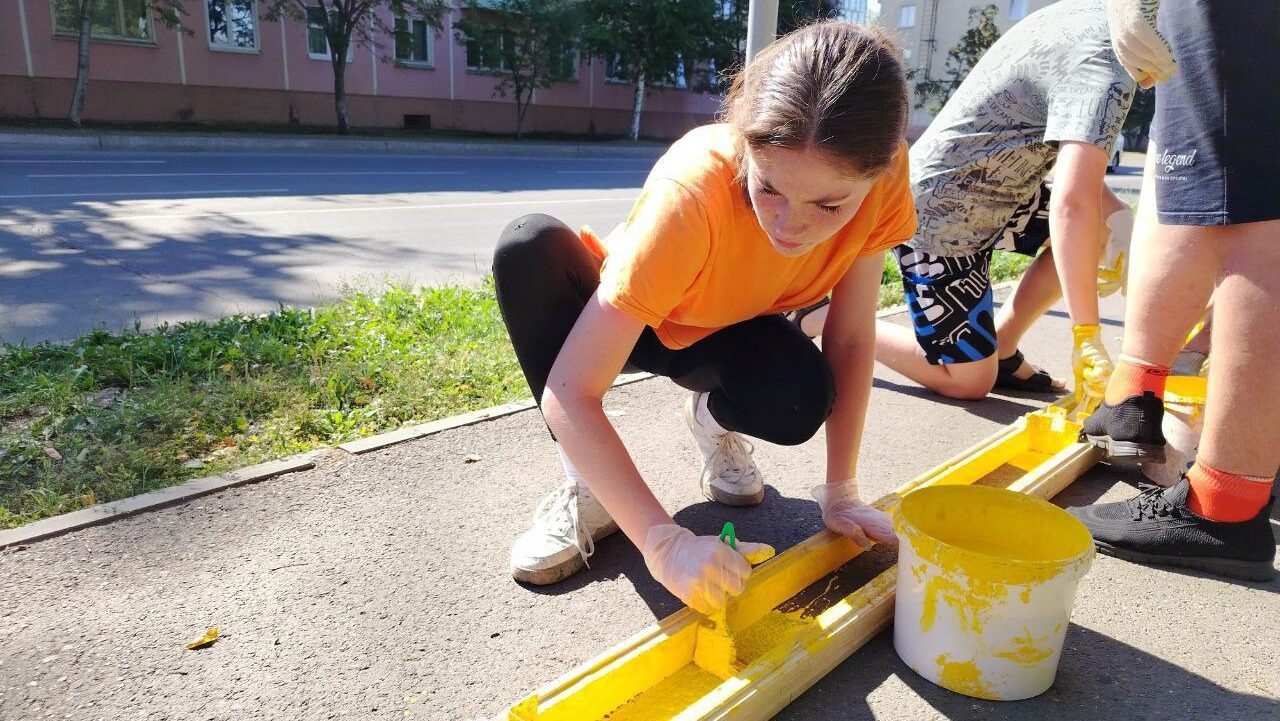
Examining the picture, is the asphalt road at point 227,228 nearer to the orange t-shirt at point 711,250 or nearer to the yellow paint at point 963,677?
the orange t-shirt at point 711,250

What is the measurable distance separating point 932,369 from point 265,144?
17630mm

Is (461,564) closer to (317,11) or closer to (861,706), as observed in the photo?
(861,706)

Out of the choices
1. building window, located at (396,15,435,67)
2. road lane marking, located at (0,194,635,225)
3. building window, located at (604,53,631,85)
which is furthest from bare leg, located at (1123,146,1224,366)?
building window, located at (604,53,631,85)

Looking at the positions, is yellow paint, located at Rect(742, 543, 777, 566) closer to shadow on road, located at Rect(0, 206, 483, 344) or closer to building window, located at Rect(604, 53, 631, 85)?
shadow on road, located at Rect(0, 206, 483, 344)

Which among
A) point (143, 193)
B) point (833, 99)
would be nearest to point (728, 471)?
point (833, 99)

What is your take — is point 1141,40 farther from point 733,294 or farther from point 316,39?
point 316,39

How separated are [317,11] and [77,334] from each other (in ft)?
73.2

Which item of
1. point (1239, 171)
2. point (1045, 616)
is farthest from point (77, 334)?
point (1239, 171)

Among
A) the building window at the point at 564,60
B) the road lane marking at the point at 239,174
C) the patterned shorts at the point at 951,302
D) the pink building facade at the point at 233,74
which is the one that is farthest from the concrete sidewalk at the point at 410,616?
the building window at the point at 564,60

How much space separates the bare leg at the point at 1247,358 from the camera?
2158mm

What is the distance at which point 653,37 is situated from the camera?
28.2 meters

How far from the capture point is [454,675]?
1.94 m

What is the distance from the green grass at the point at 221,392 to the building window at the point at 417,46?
23.5 meters

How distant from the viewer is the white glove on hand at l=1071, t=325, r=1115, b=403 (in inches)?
121
